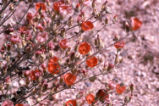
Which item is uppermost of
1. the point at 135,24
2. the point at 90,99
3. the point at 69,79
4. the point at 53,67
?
the point at 135,24

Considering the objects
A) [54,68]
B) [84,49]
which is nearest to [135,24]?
[84,49]

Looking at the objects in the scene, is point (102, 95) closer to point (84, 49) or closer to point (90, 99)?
point (90, 99)

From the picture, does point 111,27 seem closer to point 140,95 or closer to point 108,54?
point 108,54

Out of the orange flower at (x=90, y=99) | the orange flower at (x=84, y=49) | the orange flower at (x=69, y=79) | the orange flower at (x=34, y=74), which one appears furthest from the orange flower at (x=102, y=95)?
the orange flower at (x=34, y=74)

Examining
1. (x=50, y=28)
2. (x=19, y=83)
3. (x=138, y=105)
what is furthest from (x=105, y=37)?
(x=50, y=28)

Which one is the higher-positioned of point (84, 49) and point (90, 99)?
point (84, 49)

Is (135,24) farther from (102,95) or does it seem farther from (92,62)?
(102,95)

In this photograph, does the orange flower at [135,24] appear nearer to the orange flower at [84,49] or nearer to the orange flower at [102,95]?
the orange flower at [84,49]

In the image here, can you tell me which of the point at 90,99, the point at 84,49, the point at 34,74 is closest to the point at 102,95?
the point at 90,99

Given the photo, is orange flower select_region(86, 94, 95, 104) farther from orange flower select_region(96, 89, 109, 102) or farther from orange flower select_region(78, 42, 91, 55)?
orange flower select_region(78, 42, 91, 55)

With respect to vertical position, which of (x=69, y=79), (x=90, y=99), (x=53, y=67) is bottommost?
(x=90, y=99)

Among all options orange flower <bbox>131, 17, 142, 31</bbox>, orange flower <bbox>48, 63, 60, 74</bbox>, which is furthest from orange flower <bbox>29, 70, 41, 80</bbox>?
orange flower <bbox>131, 17, 142, 31</bbox>

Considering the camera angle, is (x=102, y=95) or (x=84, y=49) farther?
(x=84, y=49)
